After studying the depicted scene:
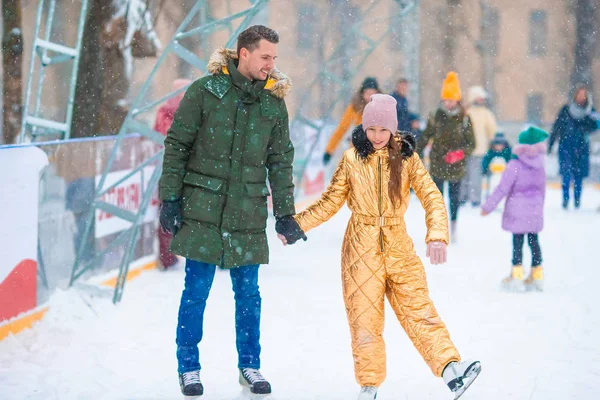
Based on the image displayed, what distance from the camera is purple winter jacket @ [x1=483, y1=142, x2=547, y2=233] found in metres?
7.21

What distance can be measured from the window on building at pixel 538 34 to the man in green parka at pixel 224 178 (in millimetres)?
41546

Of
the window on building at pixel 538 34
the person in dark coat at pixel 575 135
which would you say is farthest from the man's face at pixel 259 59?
the window on building at pixel 538 34

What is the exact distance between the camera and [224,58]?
4137mm

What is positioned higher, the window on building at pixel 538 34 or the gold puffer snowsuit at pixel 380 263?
the window on building at pixel 538 34

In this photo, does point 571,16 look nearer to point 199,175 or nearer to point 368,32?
point 368,32

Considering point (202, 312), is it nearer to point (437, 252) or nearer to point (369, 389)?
point (369, 389)

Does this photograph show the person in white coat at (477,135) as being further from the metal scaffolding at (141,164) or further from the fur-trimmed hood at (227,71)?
the fur-trimmed hood at (227,71)

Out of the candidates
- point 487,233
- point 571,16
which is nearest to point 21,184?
point 487,233

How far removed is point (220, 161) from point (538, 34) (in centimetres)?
4198

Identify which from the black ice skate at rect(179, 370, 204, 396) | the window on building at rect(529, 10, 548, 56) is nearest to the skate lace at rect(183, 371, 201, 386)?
the black ice skate at rect(179, 370, 204, 396)

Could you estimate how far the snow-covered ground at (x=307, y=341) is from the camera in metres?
4.57

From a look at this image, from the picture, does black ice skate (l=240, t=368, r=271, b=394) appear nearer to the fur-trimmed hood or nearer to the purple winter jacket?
the fur-trimmed hood

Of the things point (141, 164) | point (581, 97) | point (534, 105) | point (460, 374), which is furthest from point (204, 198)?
point (534, 105)

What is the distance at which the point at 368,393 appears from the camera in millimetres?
4133
